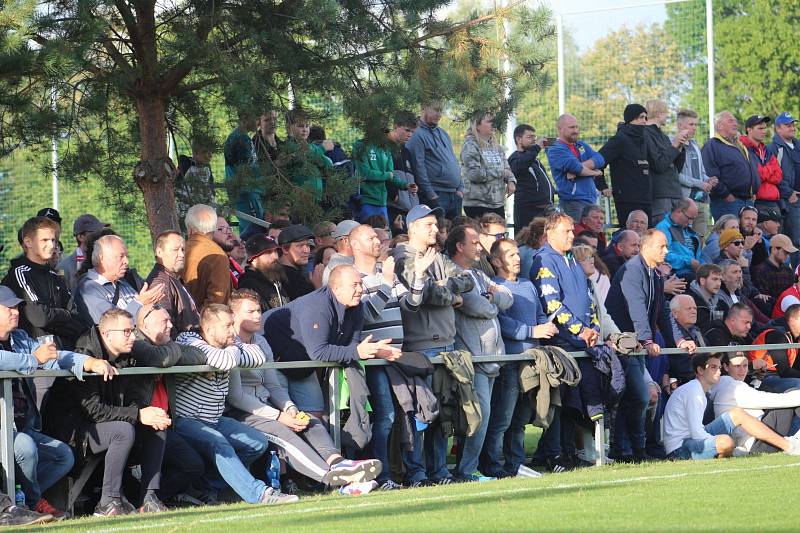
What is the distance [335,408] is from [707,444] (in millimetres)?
3935

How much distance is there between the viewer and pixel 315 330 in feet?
35.5

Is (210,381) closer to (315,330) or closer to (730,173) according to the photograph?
(315,330)

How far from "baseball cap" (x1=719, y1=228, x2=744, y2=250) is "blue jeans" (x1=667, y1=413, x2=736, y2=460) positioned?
4.30 meters

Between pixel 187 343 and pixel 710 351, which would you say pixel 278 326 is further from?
pixel 710 351

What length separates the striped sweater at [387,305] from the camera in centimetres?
1113

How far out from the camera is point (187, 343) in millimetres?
10203

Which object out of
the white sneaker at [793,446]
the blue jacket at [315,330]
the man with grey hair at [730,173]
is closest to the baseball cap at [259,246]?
the blue jacket at [315,330]

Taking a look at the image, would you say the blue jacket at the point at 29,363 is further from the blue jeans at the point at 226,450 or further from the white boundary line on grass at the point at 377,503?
the white boundary line on grass at the point at 377,503

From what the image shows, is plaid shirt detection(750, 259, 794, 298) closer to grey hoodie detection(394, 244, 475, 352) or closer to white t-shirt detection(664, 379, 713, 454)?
white t-shirt detection(664, 379, 713, 454)

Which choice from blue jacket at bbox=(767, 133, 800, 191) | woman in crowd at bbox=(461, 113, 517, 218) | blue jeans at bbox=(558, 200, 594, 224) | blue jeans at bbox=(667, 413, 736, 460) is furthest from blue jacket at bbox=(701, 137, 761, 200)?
blue jeans at bbox=(667, 413, 736, 460)

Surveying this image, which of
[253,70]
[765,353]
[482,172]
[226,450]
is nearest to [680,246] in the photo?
[482,172]

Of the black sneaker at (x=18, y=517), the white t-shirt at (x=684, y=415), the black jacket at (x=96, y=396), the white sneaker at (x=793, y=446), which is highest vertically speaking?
the black jacket at (x=96, y=396)

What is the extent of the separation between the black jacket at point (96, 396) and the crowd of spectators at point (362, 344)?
0.02m

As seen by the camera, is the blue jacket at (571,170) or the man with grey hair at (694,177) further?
the man with grey hair at (694,177)
